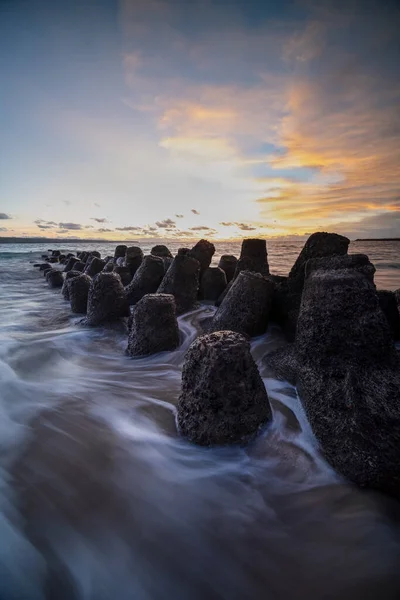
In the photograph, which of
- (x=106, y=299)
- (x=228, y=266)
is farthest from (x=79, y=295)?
(x=228, y=266)

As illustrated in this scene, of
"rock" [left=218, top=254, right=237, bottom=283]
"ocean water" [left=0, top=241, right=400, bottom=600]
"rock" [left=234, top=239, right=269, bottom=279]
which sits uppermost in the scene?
"rock" [left=234, top=239, right=269, bottom=279]

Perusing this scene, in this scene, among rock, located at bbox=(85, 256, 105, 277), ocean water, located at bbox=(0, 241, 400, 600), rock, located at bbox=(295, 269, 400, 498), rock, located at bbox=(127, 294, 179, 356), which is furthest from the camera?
rock, located at bbox=(85, 256, 105, 277)

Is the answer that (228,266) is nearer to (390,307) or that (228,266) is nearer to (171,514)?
(390,307)

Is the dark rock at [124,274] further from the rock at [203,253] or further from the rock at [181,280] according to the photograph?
the rock at [181,280]

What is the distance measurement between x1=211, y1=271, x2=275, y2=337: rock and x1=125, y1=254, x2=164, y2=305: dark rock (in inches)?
97.5

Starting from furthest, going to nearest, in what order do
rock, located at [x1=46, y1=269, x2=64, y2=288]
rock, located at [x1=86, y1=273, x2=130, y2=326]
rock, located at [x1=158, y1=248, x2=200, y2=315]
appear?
rock, located at [x1=46, y1=269, x2=64, y2=288], rock, located at [x1=158, y1=248, x2=200, y2=315], rock, located at [x1=86, y1=273, x2=130, y2=326]

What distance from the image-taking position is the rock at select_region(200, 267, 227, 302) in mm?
6199

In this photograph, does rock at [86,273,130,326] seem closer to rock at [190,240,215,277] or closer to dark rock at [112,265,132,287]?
rock at [190,240,215,277]

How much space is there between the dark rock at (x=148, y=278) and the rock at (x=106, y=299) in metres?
1.13

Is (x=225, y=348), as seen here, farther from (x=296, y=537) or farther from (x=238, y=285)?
(x=238, y=285)

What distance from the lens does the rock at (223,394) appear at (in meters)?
1.92

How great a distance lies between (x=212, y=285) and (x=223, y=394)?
14.5 feet

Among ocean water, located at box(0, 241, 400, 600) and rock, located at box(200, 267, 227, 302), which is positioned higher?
rock, located at box(200, 267, 227, 302)

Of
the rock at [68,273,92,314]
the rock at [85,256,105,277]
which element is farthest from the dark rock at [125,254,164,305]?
the rock at [85,256,105,277]
